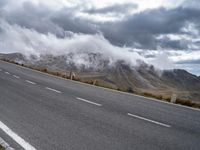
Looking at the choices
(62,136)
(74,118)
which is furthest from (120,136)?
(74,118)

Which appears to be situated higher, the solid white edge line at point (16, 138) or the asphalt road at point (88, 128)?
the asphalt road at point (88, 128)

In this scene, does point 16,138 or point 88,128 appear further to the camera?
point 88,128

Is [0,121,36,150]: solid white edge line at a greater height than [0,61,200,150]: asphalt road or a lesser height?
lesser

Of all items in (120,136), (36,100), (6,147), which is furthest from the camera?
(36,100)

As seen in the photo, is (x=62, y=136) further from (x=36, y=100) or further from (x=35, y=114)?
(x=36, y=100)

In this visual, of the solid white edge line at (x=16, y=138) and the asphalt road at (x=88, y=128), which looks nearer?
the solid white edge line at (x=16, y=138)

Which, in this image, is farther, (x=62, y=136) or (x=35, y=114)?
(x=35, y=114)

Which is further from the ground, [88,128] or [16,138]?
[88,128]

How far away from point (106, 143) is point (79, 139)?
0.62m

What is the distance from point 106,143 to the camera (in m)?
6.54

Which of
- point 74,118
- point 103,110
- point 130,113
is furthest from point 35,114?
point 130,113

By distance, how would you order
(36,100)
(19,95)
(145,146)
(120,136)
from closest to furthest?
(145,146) → (120,136) → (36,100) → (19,95)

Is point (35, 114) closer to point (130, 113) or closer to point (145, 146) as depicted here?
point (130, 113)

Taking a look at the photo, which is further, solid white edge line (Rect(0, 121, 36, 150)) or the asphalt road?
the asphalt road
